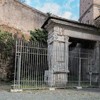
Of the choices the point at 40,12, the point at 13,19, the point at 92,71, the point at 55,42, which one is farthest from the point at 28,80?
the point at 40,12

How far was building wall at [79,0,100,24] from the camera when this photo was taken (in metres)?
23.8

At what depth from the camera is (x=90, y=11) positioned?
2464 centimetres

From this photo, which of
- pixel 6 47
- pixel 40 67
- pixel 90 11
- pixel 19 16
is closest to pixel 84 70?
pixel 40 67

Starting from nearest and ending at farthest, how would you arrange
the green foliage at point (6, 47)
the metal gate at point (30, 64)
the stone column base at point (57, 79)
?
the metal gate at point (30, 64)
the stone column base at point (57, 79)
the green foliage at point (6, 47)

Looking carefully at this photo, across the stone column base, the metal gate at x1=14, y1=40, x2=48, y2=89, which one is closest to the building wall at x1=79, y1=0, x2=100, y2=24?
the metal gate at x1=14, y1=40, x2=48, y2=89

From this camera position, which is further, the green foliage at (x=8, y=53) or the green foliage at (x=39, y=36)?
the green foliage at (x=39, y=36)

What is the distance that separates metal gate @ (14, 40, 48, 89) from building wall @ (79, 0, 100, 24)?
869 centimetres

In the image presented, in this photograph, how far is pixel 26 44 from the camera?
45.9 feet

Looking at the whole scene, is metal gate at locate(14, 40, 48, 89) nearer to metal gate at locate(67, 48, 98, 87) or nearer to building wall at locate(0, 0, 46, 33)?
metal gate at locate(67, 48, 98, 87)

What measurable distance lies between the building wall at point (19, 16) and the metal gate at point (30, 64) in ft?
30.5

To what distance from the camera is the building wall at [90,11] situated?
23781mm

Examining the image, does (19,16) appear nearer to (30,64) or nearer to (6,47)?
(6,47)

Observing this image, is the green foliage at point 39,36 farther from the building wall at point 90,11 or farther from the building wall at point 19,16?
the building wall at point 90,11

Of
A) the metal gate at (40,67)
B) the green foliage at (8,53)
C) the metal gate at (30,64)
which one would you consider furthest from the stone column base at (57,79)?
the green foliage at (8,53)
